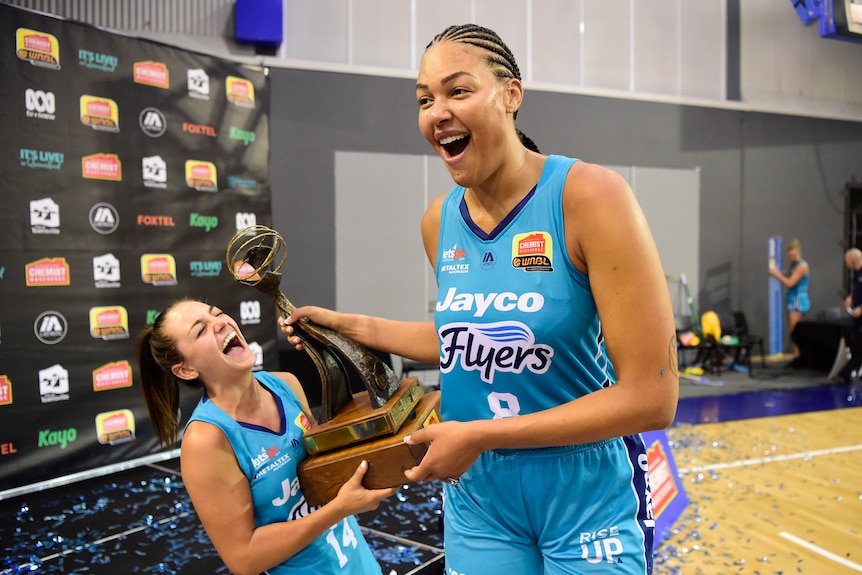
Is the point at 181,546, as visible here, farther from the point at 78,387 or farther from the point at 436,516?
the point at 78,387

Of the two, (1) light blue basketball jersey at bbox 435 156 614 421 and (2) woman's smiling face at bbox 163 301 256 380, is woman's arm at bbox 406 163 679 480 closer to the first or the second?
(1) light blue basketball jersey at bbox 435 156 614 421

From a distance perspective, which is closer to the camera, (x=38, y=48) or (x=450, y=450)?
(x=450, y=450)

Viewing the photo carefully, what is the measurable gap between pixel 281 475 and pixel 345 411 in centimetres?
27

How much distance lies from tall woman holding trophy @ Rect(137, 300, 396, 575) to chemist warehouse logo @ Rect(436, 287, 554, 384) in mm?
379

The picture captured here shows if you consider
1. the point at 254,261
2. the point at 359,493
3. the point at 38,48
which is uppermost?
the point at 38,48

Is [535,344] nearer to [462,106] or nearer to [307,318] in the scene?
[462,106]

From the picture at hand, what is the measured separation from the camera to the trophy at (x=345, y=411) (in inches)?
54.5

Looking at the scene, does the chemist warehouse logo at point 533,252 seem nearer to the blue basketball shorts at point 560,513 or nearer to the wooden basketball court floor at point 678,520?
the blue basketball shorts at point 560,513

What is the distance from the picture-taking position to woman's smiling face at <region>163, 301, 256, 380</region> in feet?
5.63

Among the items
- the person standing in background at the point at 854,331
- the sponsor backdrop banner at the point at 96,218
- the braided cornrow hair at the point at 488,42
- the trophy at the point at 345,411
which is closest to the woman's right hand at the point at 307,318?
the trophy at the point at 345,411

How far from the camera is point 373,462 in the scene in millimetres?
1384

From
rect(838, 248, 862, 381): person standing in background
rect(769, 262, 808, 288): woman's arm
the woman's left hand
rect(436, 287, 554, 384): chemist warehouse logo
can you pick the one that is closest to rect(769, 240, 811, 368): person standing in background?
rect(769, 262, 808, 288): woman's arm

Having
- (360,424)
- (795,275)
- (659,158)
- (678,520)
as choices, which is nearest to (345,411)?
(360,424)

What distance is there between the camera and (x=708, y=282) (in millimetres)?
9500
